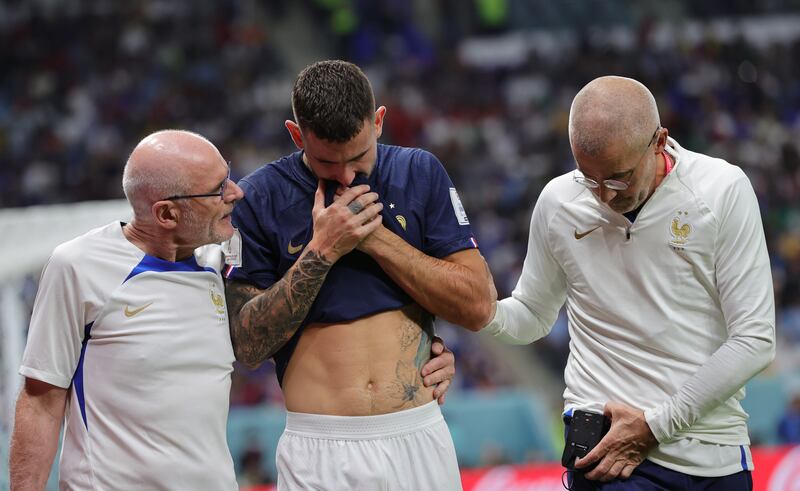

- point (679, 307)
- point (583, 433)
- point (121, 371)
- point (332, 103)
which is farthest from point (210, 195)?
point (679, 307)

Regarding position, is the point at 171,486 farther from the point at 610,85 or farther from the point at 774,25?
the point at 774,25

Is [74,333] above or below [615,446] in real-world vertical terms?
above

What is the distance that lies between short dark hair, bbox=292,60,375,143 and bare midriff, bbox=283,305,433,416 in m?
0.72

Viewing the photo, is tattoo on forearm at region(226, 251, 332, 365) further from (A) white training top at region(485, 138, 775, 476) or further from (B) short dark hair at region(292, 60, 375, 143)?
(A) white training top at region(485, 138, 775, 476)

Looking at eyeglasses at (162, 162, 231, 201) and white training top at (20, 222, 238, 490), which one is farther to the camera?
eyeglasses at (162, 162, 231, 201)

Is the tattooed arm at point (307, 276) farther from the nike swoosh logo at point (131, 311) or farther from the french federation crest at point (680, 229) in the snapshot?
the french federation crest at point (680, 229)

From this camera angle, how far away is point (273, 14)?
20438 millimetres

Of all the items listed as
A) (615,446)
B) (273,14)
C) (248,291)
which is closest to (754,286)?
(615,446)

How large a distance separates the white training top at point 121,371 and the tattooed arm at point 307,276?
0.67ft

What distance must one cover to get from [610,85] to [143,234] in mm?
1778

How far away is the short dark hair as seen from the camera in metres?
3.39

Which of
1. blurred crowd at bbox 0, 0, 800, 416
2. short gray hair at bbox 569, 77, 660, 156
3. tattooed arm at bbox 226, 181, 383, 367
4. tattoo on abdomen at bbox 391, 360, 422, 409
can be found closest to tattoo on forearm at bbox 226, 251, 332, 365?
tattooed arm at bbox 226, 181, 383, 367

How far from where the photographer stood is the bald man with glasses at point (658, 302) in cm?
356

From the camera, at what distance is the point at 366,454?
11.8 feet
